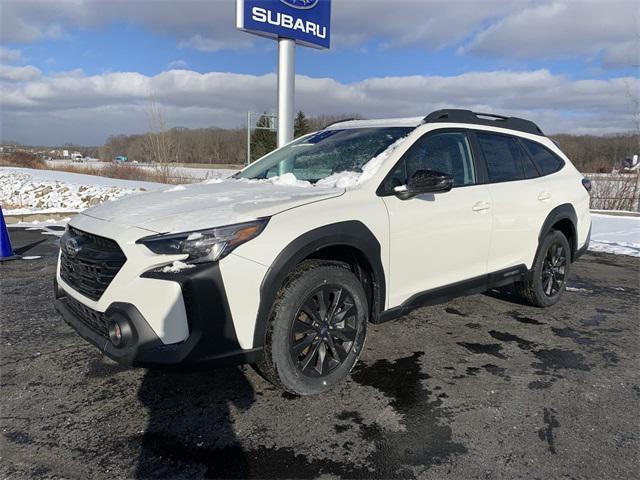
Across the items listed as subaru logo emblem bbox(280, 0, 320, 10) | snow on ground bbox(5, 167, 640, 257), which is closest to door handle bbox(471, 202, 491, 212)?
snow on ground bbox(5, 167, 640, 257)

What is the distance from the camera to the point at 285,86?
402 inches

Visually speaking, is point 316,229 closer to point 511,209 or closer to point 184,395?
point 184,395

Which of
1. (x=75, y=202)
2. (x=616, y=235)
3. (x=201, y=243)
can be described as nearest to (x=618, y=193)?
(x=616, y=235)

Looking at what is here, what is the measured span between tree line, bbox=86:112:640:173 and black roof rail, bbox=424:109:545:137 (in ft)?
4.59

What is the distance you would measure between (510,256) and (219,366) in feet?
9.55

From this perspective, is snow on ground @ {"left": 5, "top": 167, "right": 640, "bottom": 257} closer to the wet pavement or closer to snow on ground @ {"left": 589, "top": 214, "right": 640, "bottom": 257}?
snow on ground @ {"left": 589, "top": 214, "right": 640, "bottom": 257}

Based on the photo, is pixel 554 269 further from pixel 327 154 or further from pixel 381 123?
pixel 327 154

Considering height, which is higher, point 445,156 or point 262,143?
point 262,143

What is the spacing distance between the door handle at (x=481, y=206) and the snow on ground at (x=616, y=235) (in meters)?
5.60

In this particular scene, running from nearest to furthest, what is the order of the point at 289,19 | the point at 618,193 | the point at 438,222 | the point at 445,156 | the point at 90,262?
1. the point at 90,262
2. the point at 438,222
3. the point at 445,156
4. the point at 289,19
5. the point at 618,193

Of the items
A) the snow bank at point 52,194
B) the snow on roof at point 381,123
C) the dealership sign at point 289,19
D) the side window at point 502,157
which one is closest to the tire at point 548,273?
the side window at point 502,157

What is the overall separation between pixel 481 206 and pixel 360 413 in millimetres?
2013

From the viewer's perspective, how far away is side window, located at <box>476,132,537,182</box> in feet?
13.4

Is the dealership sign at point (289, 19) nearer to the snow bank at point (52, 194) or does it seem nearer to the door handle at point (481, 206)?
the door handle at point (481, 206)
